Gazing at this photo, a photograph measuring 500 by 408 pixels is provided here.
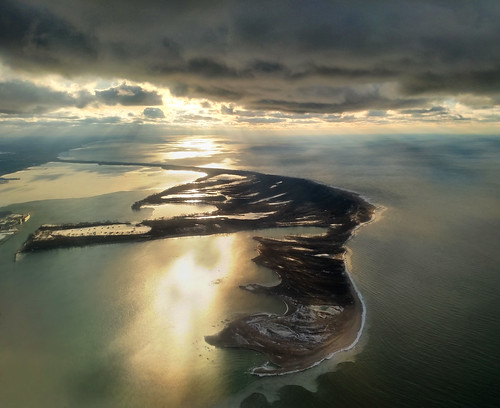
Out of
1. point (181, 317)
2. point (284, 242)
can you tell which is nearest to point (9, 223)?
point (181, 317)

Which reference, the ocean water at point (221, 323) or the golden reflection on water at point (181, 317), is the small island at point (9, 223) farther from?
the golden reflection on water at point (181, 317)

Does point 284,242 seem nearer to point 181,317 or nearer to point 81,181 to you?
point 181,317

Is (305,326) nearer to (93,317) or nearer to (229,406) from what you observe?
(229,406)

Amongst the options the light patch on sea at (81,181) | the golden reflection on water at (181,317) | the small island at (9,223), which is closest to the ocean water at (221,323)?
the golden reflection on water at (181,317)

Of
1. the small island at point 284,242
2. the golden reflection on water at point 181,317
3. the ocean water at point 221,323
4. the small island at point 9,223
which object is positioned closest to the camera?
the ocean water at point 221,323

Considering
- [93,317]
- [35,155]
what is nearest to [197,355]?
[93,317]
